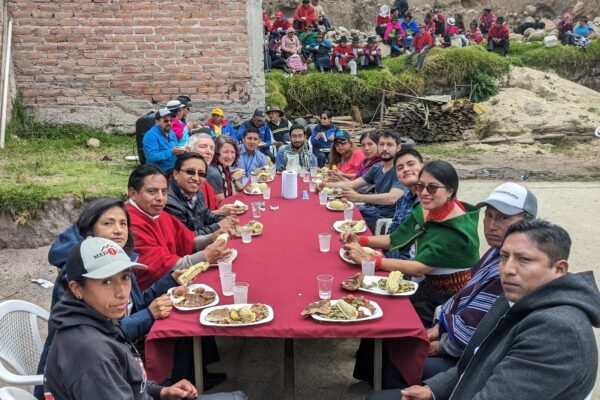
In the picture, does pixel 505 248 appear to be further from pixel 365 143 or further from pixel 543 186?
pixel 543 186

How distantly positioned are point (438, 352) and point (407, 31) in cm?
1846

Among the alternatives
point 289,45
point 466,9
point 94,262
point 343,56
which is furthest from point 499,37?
point 94,262

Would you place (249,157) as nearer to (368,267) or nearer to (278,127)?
(278,127)

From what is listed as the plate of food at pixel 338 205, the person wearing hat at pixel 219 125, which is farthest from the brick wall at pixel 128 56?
the plate of food at pixel 338 205

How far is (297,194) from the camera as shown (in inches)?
241

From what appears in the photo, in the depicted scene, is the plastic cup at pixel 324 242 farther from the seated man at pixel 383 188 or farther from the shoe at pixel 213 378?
the seated man at pixel 383 188

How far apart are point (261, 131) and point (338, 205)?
4.52 metres

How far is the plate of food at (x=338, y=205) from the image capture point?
5328 millimetres

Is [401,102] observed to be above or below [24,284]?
above

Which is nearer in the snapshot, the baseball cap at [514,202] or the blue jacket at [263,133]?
the baseball cap at [514,202]

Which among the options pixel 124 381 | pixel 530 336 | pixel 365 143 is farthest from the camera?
pixel 365 143

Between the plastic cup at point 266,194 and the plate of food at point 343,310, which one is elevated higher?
the plastic cup at point 266,194

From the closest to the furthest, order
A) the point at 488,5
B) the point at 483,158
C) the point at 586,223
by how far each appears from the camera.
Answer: the point at 586,223 < the point at 483,158 < the point at 488,5

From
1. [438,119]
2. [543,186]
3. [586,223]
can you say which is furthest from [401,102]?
[586,223]
